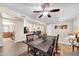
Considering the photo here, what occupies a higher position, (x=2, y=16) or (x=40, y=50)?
(x=2, y=16)

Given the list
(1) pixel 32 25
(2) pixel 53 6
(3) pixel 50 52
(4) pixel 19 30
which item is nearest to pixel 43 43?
(3) pixel 50 52

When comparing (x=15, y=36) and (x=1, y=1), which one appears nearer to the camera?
(x=1, y=1)

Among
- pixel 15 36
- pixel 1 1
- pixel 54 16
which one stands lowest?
pixel 15 36

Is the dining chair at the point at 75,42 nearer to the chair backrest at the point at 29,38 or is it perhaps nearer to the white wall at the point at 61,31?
the white wall at the point at 61,31

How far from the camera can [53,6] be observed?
8.21 feet

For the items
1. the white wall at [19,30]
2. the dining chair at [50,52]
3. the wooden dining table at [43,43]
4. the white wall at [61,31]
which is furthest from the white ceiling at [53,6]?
the dining chair at [50,52]

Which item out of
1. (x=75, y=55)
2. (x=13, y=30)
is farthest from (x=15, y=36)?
(x=75, y=55)

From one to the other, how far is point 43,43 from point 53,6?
0.78 meters

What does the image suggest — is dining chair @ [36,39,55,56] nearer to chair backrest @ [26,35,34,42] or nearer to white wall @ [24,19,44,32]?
chair backrest @ [26,35,34,42]

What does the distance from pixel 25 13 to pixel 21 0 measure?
0.90 feet

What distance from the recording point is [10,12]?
251 cm

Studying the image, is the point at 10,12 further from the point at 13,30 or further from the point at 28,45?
the point at 28,45

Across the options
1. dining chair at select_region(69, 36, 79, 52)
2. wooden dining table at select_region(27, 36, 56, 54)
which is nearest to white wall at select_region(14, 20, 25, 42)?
wooden dining table at select_region(27, 36, 56, 54)

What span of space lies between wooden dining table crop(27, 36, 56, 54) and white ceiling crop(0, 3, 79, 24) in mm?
384
